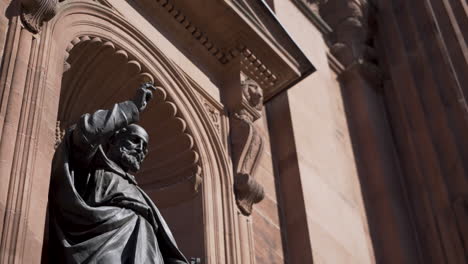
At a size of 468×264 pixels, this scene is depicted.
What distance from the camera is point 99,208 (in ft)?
15.9

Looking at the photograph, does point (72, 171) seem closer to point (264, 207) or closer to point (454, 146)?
point (264, 207)

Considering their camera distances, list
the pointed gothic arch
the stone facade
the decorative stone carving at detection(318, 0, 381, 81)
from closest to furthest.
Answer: the stone facade
the pointed gothic arch
the decorative stone carving at detection(318, 0, 381, 81)

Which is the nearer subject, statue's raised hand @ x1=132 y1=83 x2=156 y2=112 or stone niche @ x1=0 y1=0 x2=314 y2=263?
stone niche @ x1=0 y1=0 x2=314 y2=263

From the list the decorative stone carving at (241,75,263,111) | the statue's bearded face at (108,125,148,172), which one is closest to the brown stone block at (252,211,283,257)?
the decorative stone carving at (241,75,263,111)

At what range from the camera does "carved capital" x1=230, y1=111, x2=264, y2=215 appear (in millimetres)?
7215

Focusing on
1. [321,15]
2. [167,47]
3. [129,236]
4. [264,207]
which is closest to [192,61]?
[167,47]

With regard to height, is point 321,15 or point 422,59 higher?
point 321,15

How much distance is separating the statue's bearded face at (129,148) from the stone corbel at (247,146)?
1947mm

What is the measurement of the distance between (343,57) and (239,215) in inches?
192

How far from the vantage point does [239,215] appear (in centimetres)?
711

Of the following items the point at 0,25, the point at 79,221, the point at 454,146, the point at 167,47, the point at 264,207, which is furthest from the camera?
the point at 454,146

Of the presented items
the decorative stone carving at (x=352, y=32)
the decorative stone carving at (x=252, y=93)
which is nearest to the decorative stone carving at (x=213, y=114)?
the decorative stone carving at (x=252, y=93)

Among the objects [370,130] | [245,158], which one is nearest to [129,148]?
[245,158]

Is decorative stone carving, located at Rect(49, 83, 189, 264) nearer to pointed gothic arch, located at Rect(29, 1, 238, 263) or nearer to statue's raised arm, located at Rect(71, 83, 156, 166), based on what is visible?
statue's raised arm, located at Rect(71, 83, 156, 166)
